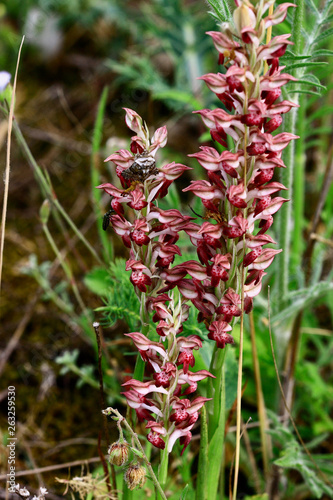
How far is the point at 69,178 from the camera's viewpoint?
9.61ft

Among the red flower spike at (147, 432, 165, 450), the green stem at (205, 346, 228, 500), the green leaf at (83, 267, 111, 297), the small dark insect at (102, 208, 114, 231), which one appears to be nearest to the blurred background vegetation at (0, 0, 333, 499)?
the green leaf at (83, 267, 111, 297)

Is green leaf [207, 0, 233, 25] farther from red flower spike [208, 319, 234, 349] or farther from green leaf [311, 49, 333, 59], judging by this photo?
red flower spike [208, 319, 234, 349]

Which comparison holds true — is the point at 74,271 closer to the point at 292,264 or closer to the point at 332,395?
the point at 292,264

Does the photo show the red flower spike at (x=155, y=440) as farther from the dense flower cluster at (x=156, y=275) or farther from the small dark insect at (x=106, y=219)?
the small dark insect at (x=106, y=219)

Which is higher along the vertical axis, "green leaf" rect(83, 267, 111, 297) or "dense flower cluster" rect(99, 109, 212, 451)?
"dense flower cluster" rect(99, 109, 212, 451)

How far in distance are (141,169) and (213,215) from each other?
167 mm

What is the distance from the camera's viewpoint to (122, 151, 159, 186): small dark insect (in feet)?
3.28

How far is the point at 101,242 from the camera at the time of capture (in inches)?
89.2

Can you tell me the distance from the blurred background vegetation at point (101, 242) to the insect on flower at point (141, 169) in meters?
0.45

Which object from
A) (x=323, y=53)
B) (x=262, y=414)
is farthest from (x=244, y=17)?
(x=262, y=414)

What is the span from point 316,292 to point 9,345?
128 centimetres

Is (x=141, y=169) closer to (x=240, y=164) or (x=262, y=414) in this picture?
(x=240, y=164)

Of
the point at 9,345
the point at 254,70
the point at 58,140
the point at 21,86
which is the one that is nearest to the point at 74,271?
the point at 9,345

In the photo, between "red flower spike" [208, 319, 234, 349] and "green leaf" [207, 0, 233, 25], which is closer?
"red flower spike" [208, 319, 234, 349]
